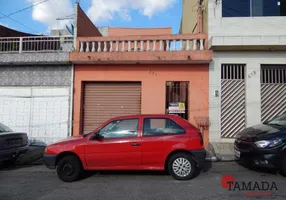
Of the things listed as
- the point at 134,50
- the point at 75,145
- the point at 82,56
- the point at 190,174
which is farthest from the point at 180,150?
the point at 82,56

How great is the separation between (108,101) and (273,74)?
6857mm

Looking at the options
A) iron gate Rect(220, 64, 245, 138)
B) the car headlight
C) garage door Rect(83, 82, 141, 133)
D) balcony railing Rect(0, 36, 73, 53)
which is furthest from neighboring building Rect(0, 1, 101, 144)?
the car headlight

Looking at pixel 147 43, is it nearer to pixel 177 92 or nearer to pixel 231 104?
pixel 177 92

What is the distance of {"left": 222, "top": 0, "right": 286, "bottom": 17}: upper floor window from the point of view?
31.9ft

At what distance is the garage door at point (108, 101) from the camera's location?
400 inches

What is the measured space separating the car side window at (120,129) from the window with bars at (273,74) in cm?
647

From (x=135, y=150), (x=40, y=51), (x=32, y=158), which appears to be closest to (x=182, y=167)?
(x=135, y=150)

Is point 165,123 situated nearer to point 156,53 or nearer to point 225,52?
point 156,53

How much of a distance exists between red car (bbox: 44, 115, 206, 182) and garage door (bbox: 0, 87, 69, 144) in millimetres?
4583

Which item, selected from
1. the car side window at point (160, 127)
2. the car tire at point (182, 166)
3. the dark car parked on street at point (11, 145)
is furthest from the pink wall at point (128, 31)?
the car tire at point (182, 166)

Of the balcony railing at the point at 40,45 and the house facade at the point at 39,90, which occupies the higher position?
the balcony railing at the point at 40,45

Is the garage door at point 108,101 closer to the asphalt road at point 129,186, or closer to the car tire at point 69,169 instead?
the asphalt road at point 129,186

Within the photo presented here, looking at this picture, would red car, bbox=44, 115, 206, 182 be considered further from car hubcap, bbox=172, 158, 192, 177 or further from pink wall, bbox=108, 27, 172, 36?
pink wall, bbox=108, 27, 172, 36

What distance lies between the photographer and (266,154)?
5691 mm
